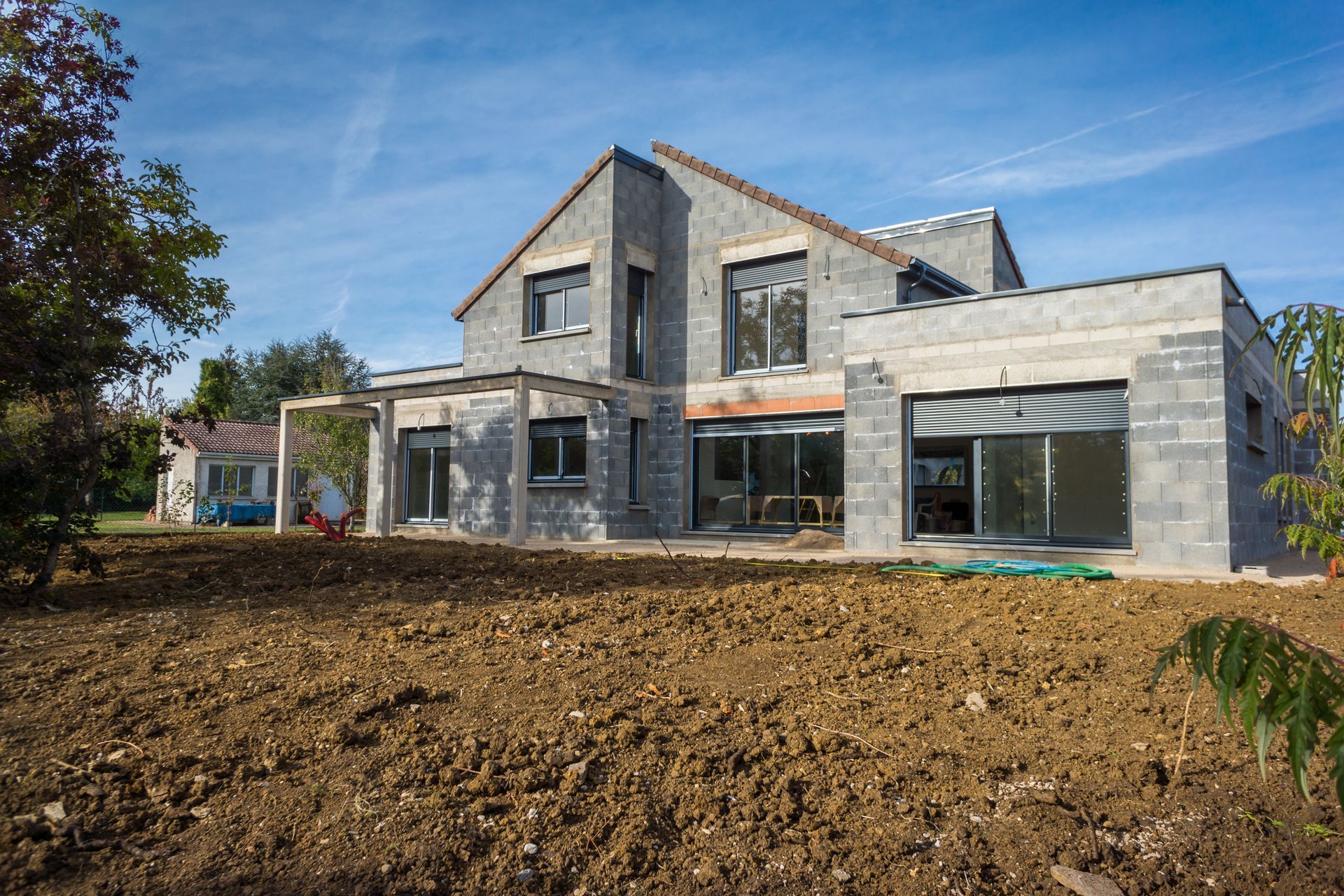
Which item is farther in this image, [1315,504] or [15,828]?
[1315,504]

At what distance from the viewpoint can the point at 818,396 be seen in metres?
13.6

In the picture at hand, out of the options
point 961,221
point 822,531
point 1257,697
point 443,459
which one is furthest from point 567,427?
point 1257,697

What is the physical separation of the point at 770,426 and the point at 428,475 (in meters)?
7.82

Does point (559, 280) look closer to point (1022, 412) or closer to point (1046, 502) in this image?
point (1022, 412)

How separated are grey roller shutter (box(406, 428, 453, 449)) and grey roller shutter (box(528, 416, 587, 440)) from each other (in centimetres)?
218

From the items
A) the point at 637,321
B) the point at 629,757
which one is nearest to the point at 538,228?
the point at 637,321

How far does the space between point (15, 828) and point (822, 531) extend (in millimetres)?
11683

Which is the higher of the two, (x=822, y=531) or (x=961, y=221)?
(x=961, y=221)

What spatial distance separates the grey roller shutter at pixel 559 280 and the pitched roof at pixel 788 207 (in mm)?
2724

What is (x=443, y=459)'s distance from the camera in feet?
57.3

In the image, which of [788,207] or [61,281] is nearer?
[61,281]

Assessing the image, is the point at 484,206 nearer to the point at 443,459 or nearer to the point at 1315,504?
the point at 443,459

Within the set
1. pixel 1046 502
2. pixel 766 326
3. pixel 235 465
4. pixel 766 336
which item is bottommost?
pixel 1046 502

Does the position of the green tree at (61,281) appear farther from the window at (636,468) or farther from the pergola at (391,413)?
the window at (636,468)
